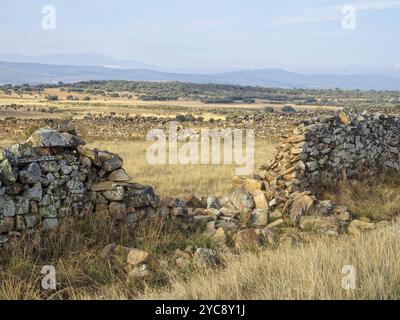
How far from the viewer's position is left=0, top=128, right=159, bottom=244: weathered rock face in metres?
6.35

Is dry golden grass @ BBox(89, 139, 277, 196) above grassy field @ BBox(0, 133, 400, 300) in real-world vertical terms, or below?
below

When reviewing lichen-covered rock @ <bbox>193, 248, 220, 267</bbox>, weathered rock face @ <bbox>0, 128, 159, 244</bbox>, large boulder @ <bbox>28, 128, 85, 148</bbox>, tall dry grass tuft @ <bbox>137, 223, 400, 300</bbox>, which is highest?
large boulder @ <bbox>28, 128, 85, 148</bbox>

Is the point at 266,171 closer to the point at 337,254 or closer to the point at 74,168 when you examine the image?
the point at 74,168

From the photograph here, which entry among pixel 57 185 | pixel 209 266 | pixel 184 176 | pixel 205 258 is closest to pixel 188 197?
pixel 57 185

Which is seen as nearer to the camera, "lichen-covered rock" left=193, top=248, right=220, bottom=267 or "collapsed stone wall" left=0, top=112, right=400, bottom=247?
"lichen-covered rock" left=193, top=248, right=220, bottom=267

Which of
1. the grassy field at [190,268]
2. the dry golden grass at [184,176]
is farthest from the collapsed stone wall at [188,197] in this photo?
the dry golden grass at [184,176]

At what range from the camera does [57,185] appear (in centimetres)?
680

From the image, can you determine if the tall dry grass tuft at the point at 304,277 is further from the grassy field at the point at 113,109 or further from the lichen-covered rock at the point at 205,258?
the grassy field at the point at 113,109

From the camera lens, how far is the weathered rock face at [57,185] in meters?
6.35

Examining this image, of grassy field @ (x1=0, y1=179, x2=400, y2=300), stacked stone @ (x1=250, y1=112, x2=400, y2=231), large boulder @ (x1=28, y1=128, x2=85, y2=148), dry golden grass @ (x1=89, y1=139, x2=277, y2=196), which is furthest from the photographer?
dry golden grass @ (x1=89, y1=139, x2=277, y2=196)

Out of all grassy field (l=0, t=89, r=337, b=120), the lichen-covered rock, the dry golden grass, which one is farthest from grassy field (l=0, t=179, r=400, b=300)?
grassy field (l=0, t=89, r=337, b=120)

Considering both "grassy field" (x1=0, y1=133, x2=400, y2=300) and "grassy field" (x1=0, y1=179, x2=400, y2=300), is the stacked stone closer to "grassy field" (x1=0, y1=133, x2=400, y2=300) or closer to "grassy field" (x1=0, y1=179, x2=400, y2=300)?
"grassy field" (x1=0, y1=133, x2=400, y2=300)

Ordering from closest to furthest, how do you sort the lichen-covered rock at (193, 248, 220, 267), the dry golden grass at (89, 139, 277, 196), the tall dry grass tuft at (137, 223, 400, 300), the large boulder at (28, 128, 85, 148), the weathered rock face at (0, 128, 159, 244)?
the tall dry grass tuft at (137, 223, 400, 300), the lichen-covered rock at (193, 248, 220, 267), the weathered rock face at (0, 128, 159, 244), the large boulder at (28, 128, 85, 148), the dry golden grass at (89, 139, 277, 196)
